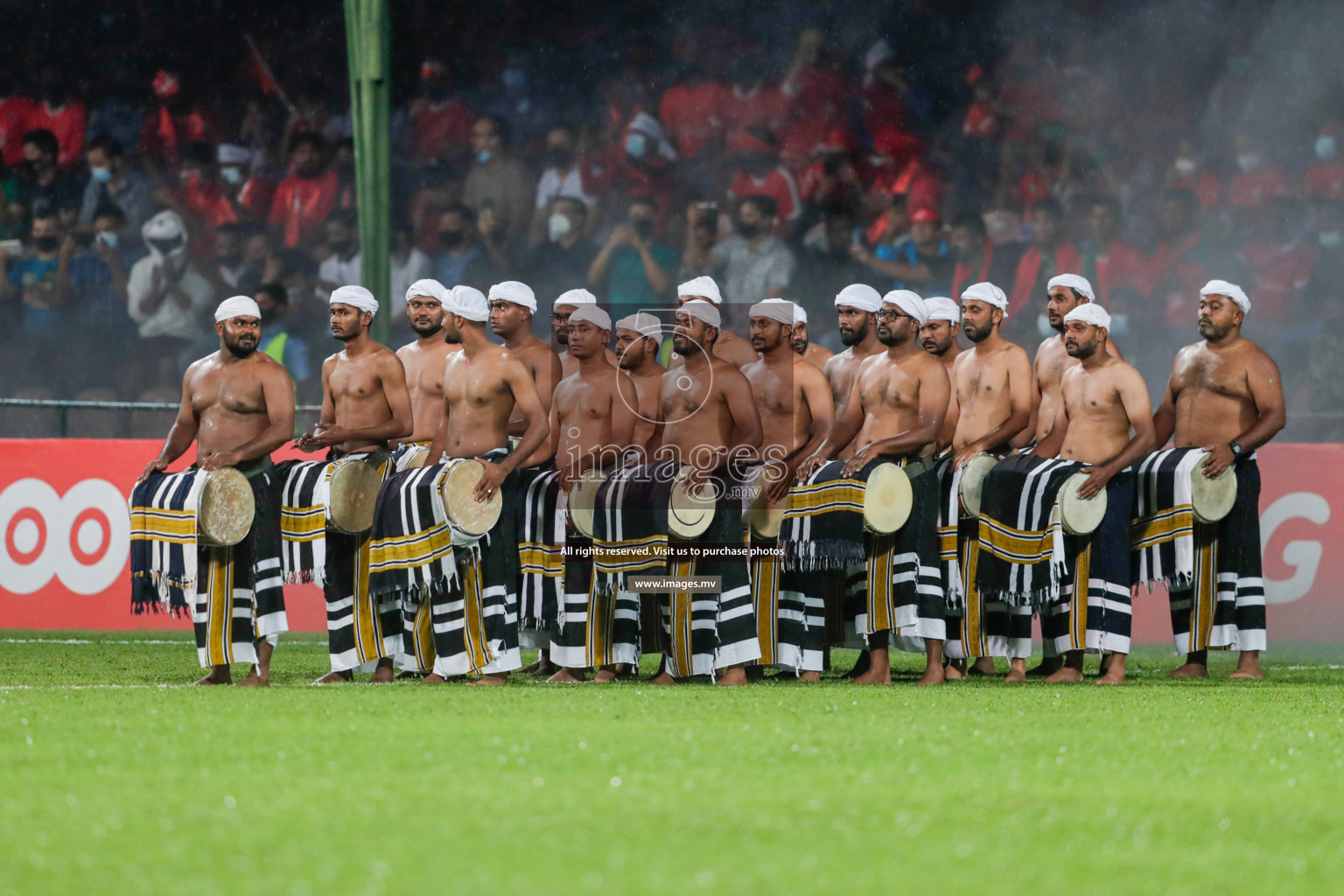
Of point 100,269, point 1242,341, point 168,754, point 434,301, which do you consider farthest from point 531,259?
point 168,754

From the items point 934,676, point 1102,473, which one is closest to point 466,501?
point 934,676

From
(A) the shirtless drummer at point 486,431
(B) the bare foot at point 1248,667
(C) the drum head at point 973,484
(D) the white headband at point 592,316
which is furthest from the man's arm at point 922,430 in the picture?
(B) the bare foot at point 1248,667

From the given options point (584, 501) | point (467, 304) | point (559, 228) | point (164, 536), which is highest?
point (559, 228)

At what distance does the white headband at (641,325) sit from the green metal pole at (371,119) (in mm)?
3367

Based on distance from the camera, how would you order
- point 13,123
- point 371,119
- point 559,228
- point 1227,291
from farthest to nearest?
point 13,123, point 559,228, point 371,119, point 1227,291

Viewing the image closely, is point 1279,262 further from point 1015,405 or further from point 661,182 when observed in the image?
point 1015,405

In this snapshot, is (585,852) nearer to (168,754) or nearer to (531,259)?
(168,754)

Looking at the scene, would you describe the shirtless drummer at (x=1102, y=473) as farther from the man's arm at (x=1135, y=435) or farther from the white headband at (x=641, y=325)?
the white headband at (x=641, y=325)

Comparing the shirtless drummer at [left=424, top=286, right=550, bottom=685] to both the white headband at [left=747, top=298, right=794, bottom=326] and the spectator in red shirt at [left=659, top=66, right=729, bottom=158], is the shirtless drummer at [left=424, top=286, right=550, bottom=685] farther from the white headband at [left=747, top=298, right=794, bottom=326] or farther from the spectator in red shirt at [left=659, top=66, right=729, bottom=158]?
the spectator in red shirt at [left=659, top=66, right=729, bottom=158]

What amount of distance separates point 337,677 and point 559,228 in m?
6.80

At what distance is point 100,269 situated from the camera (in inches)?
518

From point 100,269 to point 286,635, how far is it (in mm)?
4620

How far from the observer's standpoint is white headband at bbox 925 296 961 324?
7316 mm

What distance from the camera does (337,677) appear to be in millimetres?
6992
